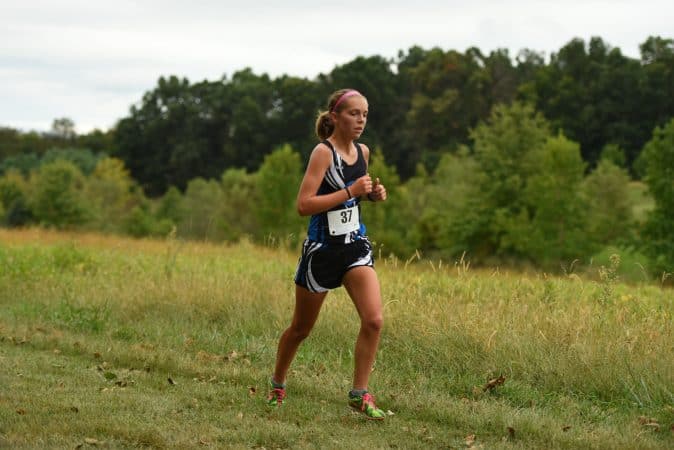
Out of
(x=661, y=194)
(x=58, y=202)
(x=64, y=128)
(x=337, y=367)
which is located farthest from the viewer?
(x=64, y=128)

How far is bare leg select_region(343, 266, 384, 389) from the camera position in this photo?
231 inches

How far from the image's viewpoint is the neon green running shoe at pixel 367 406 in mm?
5914

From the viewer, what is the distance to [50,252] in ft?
50.3

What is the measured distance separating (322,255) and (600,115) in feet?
263

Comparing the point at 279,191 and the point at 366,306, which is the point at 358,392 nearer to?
the point at 366,306

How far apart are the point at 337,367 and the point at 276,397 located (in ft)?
4.34

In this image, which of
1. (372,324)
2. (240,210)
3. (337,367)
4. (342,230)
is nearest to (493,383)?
(372,324)

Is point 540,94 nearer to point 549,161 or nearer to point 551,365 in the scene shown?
point 549,161

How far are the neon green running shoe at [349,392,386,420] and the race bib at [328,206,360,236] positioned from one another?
3.55ft

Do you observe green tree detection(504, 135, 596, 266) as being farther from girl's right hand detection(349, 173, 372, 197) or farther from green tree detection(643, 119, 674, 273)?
girl's right hand detection(349, 173, 372, 197)

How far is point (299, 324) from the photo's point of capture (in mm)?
6270

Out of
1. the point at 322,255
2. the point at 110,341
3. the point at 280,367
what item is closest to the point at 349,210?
the point at 322,255

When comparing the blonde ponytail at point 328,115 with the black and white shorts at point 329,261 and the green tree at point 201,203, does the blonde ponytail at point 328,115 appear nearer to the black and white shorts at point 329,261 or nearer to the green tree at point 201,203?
the black and white shorts at point 329,261

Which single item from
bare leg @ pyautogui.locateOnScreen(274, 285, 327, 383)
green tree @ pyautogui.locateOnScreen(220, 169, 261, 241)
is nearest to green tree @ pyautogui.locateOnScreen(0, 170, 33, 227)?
green tree @ pyautogui.locateOnScreen(220, 169, 261, 241)
